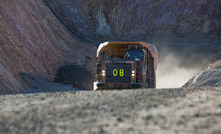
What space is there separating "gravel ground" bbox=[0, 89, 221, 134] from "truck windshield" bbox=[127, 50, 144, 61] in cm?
928

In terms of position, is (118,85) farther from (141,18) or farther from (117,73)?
(141,18)

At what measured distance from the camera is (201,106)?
8.02 metres

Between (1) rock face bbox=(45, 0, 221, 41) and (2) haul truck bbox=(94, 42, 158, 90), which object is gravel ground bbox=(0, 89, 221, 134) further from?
(1) rock face bbox=(45, 0, 221, 41)

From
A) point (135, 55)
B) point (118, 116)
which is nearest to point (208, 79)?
point (135, 55)

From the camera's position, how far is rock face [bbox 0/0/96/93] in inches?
853

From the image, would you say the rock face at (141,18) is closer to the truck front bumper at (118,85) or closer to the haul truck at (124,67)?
the haul truck at (124,67)

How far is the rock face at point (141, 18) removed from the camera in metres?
47.7

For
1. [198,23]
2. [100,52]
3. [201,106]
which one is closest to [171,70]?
[198,23]

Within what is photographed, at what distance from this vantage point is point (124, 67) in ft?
59.7

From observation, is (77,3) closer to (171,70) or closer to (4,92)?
(171,70)

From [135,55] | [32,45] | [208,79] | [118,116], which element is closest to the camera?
[118,116]

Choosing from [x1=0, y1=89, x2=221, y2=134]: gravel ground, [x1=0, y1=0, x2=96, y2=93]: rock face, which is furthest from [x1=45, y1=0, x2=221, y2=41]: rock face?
[x1=0, y1=89, x2=221, y2=134]: gravel ground

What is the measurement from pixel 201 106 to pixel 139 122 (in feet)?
6.75

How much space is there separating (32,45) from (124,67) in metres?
13.0
